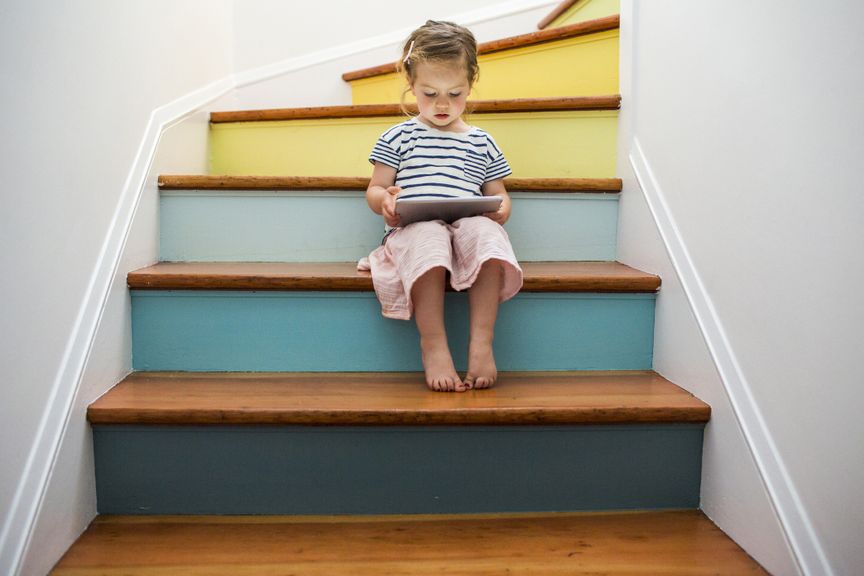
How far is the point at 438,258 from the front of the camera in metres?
1.21

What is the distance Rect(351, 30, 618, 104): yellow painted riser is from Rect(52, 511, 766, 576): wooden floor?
1.24 metres

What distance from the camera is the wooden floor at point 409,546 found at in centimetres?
95

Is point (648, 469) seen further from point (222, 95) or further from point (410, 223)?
point (222, 95)

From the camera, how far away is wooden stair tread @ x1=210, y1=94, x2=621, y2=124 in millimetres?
1649

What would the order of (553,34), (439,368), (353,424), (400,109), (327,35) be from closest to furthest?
(353,424), (439,368), (400,109), (553,34), (327,35)

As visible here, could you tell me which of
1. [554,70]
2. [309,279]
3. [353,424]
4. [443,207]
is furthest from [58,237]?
[554,70]

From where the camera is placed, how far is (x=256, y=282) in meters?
1.26

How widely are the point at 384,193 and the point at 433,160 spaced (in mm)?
149

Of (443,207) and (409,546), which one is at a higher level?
(443,207)

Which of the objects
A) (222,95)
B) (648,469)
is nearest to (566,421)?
(648,469)

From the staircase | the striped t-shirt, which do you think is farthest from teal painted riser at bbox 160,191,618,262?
the striped t-shirt

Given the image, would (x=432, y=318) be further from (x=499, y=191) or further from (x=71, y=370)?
(x=71, y=370)

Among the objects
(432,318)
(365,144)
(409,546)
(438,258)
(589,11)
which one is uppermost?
(589,11)

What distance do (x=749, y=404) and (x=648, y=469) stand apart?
8.2 inches
